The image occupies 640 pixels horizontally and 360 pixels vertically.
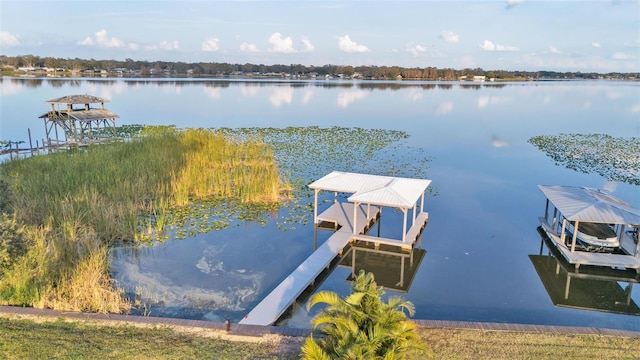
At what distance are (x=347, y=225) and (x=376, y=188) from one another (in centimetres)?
127

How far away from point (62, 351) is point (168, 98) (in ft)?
158

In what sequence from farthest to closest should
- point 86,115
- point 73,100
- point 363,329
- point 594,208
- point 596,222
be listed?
point 86,115, point 73,100, point 594,208, point 596,222, point 363,329

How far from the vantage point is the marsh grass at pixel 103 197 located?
22.9 feet

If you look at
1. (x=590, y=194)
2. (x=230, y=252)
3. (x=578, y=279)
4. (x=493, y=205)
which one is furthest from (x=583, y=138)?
(x=230, y=252)

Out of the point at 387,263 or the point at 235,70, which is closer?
the point at 387,263

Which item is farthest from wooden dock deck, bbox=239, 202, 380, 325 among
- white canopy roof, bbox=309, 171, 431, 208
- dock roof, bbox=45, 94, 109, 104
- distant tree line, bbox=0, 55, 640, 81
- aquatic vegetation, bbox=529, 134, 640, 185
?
distant tree line, bbox=0, 55, 640, 81

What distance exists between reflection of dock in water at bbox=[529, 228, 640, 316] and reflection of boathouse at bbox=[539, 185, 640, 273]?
0.64 ft

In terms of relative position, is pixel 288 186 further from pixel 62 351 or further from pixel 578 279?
pixel 62 351

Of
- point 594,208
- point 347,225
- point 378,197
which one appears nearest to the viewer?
point 594,208

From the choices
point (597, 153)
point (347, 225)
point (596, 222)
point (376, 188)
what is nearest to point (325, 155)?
point (347, 225)

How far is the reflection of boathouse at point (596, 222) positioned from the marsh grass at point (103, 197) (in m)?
7.51

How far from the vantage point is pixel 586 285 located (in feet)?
29.4

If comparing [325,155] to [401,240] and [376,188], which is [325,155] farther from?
[401,240]

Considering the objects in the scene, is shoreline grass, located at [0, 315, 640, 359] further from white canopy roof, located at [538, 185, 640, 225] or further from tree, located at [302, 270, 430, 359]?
white canopy roof, located at [538, 185, 640, 225]
